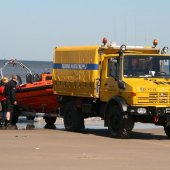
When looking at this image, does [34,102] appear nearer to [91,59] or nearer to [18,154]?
[91,59]

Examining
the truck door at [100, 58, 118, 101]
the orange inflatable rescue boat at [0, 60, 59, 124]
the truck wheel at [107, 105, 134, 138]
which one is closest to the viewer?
the truck wheel at [107, 105, 134, 138]

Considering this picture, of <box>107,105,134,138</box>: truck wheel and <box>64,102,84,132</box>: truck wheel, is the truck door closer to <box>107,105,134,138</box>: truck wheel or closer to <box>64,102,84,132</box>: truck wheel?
<box>107,105,134,138</box>: truck wheel

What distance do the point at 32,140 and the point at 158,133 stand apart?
5308mm

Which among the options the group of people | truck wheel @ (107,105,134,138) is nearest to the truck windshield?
truck wheel @ (107,105,134,138)

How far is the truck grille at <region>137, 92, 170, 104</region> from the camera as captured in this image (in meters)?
17.5

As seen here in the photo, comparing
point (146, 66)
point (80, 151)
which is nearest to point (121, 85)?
point (146, 66)

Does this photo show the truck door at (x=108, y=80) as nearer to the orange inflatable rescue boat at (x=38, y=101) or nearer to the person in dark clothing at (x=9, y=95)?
the orange inflatable rescue boat at (x=38, y=101)

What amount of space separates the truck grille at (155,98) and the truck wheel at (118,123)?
652mm

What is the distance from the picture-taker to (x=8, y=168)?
11562mm

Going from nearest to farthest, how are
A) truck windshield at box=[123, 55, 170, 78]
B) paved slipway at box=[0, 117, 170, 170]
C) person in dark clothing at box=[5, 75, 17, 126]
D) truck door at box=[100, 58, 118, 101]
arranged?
paved slipway at box=[0, 117, 170, 170] < truck windshield at box=[123, 55, 170, 78] < truck door at box=[100, 58, 118, 101] < person in dark clothing at box=[5, 75, 17, 126]

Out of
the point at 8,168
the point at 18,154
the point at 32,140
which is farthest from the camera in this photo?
the point at 32,140

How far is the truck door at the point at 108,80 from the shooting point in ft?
60.5

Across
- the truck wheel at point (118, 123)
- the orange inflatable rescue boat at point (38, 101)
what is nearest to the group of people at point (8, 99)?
the orange inflatable rescue boat at point (38, 101)

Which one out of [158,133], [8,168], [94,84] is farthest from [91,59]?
[8,168]
